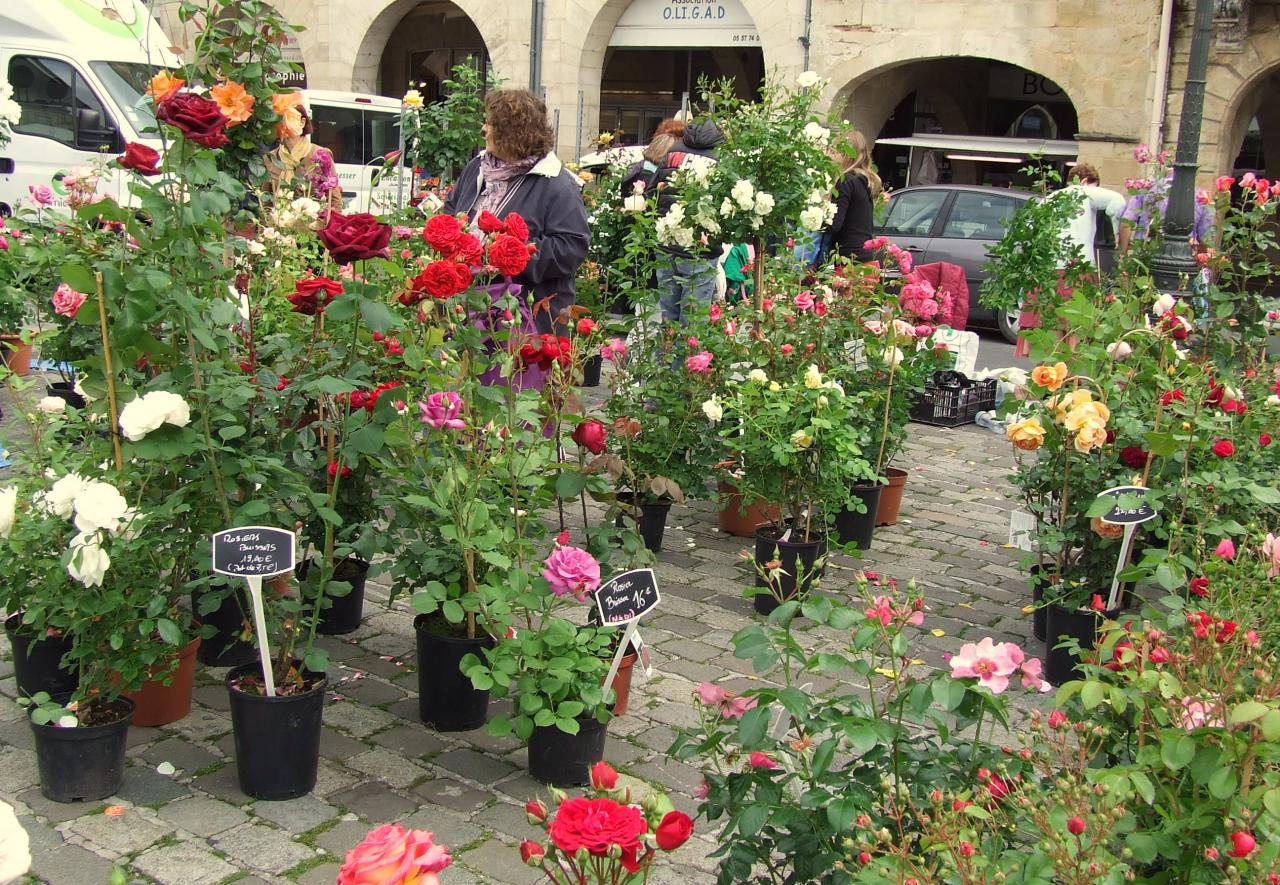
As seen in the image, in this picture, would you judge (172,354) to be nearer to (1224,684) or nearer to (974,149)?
(1224,684)

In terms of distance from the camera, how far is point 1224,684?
206 cm

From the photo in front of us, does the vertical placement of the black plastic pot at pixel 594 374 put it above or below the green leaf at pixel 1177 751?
below

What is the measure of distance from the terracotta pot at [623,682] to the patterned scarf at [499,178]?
2.25 metres

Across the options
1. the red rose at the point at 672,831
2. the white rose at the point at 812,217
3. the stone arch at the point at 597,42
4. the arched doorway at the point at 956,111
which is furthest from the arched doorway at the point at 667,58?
the red rose at the point at 672,831

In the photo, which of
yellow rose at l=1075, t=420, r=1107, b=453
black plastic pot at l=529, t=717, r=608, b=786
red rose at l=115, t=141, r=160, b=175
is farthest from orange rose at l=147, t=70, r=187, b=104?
yellow rose at l=1075, t=420, r=1107, b=453

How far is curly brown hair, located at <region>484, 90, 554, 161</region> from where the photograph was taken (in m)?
5.21

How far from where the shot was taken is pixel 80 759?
3.12m

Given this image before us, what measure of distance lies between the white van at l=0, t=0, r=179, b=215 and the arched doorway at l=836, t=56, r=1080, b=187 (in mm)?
8922

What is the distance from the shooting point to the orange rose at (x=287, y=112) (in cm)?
381

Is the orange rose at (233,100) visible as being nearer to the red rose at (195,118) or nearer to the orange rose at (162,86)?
the orange rose at (162,86)

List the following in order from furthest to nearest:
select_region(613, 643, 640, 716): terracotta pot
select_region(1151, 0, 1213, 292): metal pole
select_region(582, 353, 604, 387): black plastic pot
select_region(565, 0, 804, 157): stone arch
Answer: select_region(565, 0, 804, 157): stone arch, select_region(582, 353, 604, 387): black plastic pot, select_region(1151, 0, 1213, 292): metal pole, select_region(613, 643, 640, 716): terracotta pot

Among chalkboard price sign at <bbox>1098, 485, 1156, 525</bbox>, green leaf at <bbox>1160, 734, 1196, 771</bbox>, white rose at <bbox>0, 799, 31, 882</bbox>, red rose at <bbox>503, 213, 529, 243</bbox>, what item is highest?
red rose at <bbox>503, 213, 529, 243</bbox>

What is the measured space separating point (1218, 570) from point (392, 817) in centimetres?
196

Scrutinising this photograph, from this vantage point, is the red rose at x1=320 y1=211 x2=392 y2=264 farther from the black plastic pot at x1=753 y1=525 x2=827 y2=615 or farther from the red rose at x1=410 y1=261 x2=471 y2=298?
the black plastic pot at x1=753 y1=525 x2=827 y2=615
